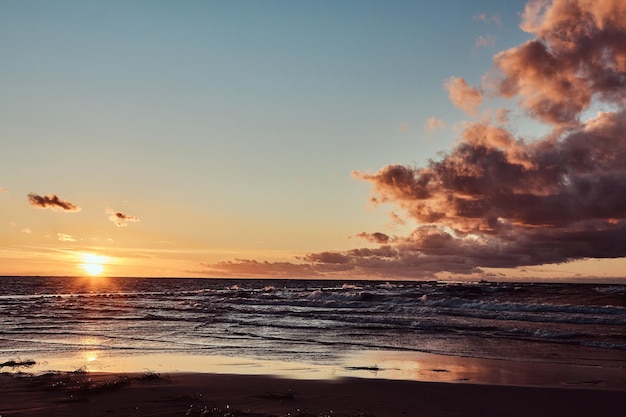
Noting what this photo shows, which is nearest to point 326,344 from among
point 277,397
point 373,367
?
point 373,367

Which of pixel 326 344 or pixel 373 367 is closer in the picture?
pixel 373 367

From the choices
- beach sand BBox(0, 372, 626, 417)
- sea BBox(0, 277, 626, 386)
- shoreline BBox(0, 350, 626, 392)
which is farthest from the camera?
sea BBox(0, 277, 626, 386)

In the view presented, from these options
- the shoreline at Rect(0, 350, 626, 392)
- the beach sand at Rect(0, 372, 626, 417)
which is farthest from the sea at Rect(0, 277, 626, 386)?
the beach sand at Rect(0, 372, 626, 417)

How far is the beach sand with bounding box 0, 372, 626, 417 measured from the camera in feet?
37.2

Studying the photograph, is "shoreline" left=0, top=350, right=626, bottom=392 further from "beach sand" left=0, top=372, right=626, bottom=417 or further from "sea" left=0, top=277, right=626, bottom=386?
"beach sand" left=0, top=372, right=626, bottom=417

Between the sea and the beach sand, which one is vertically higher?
the beach sand

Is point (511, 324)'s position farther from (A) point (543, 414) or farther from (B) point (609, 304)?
(A) point (543, 414)

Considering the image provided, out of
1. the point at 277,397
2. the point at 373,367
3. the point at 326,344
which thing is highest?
the point at 277,397

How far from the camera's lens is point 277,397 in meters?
12.7

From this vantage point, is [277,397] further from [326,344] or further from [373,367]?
[326,344]

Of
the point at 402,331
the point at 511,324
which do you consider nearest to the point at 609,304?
the point at 511,324

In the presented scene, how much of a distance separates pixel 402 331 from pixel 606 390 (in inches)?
628

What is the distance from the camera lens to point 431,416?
37.2 ft

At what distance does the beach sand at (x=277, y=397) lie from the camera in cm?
1134
